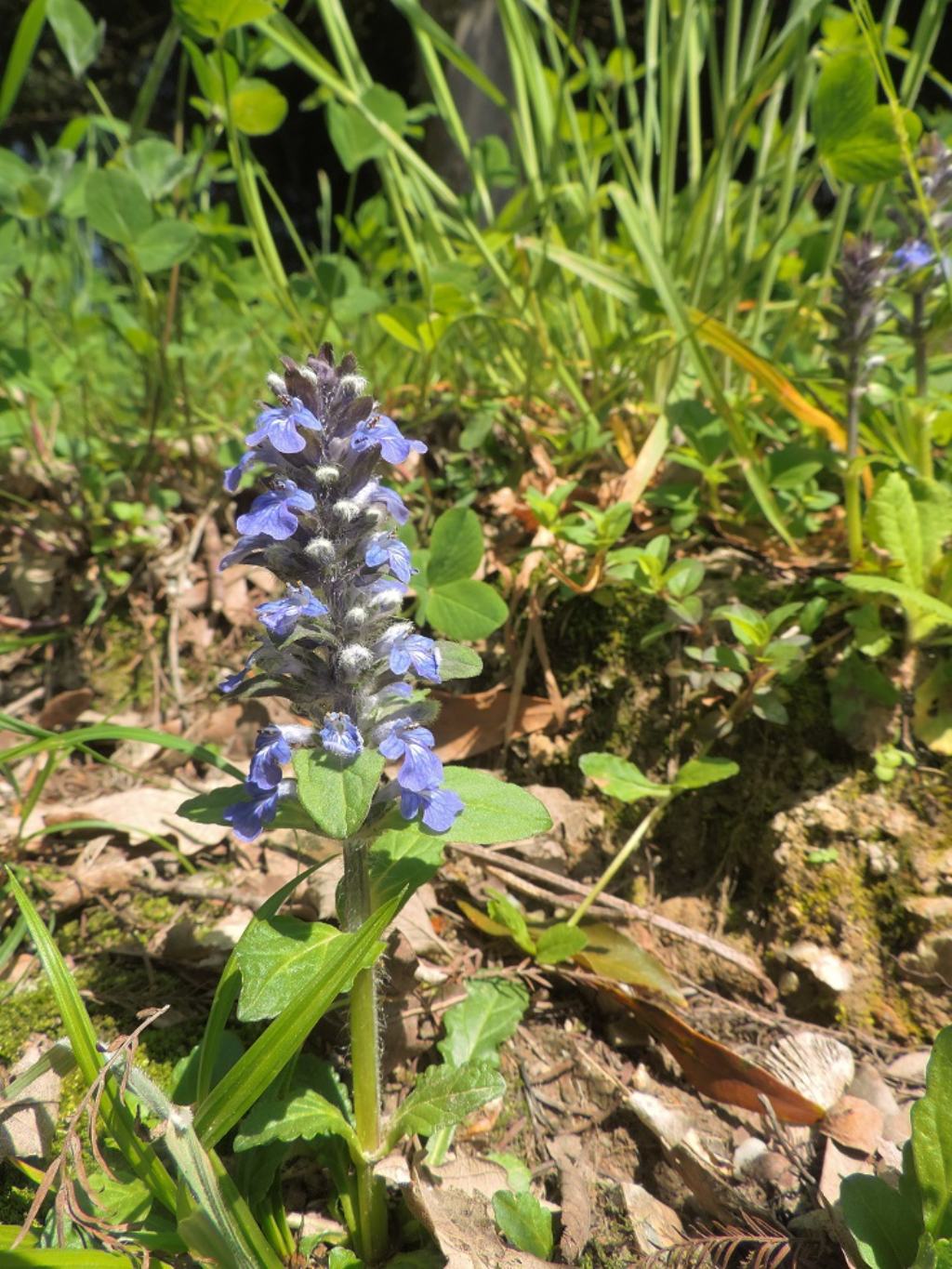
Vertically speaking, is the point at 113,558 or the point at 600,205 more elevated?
the point at 600,205

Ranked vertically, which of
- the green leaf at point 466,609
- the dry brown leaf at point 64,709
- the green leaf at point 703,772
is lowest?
the dry brown leaf at point 64,709

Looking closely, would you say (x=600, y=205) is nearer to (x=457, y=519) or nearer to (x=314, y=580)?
(x=457, y=519)

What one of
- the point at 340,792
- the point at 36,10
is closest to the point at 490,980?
the point at 340,792

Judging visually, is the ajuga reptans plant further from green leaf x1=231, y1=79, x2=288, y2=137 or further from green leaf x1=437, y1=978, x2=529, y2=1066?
green leaf x1=231, y1=79, x2=288, y2=137

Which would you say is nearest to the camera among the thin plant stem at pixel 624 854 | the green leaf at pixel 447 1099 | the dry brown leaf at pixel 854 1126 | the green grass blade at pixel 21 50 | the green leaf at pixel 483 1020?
the green leaf at pixel 447 1099

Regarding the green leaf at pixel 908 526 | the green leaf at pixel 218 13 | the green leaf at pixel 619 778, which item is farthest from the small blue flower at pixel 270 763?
the green leaf at pixel 218 13

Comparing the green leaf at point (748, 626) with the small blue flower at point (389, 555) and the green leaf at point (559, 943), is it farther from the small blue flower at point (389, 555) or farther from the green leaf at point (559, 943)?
the small blue flower at point (389, 555)

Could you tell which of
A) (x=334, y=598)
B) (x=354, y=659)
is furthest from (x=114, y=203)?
(x=354, y=659)

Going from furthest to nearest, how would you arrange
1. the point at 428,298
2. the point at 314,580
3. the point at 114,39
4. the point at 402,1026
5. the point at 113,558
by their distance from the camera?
the point at 114,39
the point at 113,558
the point at 428,298
the point at 402,1026
the point at 314,580
